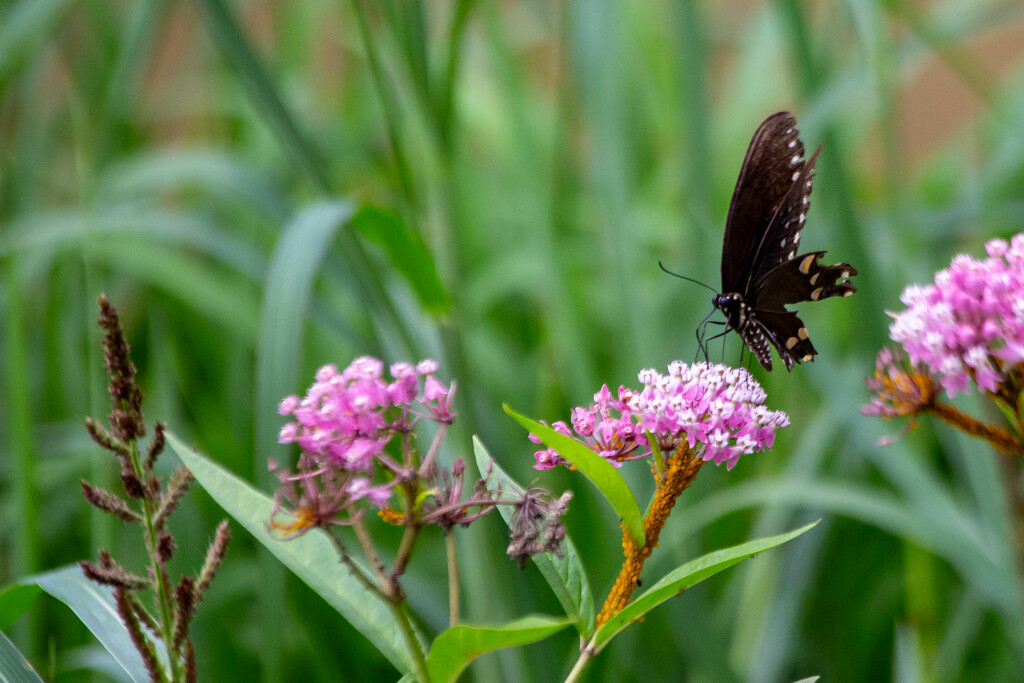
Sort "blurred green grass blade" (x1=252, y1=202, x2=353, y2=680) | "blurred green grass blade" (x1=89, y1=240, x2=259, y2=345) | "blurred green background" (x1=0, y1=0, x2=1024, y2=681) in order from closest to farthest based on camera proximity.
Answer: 1. "blurred green grass blade" (x1=252, y1=202, x2=353, y2=680)
2. "blurred green background" (x1=0, y1=0, x2=1024, y2=681)
3. "blurred green grass blade" (x1=89, y1=240, x2=259, y2=345)

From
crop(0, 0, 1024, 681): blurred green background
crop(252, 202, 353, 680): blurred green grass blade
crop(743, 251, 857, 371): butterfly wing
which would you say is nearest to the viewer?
crop(743, 251, 857, 371): butterfly wing

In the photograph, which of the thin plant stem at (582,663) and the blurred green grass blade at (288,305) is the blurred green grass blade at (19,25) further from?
the thin plant stem at (582,663)

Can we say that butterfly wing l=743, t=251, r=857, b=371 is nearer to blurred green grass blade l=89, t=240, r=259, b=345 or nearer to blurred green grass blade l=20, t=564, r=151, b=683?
blurred green grass blade l=20, t=564, r=151, b=683

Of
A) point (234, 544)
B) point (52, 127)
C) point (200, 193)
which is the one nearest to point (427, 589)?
point (234, 544)

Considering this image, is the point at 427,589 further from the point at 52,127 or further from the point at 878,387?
the point at 52,127

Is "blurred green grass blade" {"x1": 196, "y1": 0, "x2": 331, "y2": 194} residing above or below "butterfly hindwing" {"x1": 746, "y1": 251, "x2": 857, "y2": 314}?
above

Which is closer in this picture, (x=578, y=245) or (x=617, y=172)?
(x=617, y=172)

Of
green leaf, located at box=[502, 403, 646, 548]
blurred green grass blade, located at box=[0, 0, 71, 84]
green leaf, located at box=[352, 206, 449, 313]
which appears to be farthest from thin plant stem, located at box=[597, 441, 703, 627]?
blurred green grass blade, located at box=[0, 0, 71, 84]
